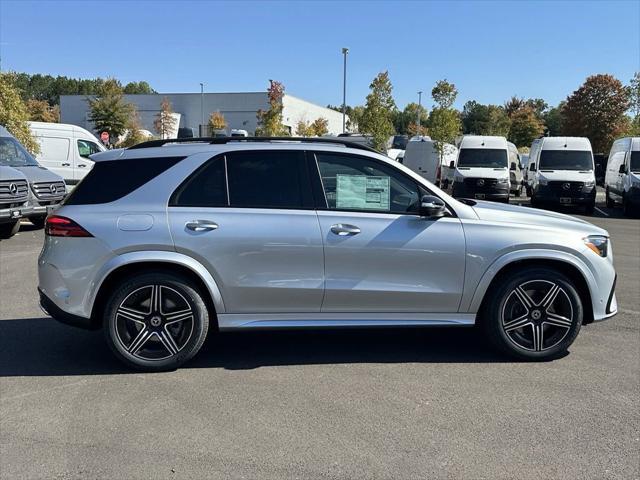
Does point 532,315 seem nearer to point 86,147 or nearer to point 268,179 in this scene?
point 268,179

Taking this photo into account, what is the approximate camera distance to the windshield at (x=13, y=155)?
43.3 feet

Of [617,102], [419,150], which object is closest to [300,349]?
[419,150]

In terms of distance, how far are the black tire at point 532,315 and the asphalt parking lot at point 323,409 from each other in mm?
154

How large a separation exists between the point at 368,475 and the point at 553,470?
1.04 m

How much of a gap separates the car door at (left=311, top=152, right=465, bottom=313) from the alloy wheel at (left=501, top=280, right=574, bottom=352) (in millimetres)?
502

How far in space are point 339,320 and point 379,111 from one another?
31.1 m

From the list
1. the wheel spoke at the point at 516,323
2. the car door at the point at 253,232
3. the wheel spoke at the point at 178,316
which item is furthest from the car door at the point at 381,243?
the wheel spoke at the point at 178,316

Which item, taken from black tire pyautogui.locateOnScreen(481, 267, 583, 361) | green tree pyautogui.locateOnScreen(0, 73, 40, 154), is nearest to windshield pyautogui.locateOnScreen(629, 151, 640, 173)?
black tire pyautogui.locateOnScreen(481, 267, 583, 361)

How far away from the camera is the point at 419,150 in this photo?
26.9 metres

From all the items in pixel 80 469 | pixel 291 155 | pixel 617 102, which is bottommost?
pixel 80 469

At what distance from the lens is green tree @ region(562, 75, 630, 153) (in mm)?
45250

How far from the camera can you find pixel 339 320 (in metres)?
4.65

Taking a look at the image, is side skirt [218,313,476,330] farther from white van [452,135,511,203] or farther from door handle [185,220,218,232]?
white van [452,135,511,203]

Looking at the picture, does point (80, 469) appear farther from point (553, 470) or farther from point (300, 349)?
point (553, 470)
